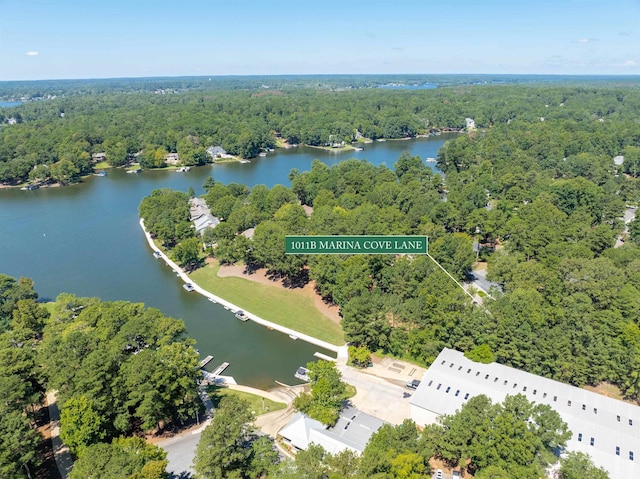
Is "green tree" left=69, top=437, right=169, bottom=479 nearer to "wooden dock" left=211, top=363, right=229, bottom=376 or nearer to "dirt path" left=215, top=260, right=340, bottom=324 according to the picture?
"wooden dock" left=211, top=363, right=229, bottom=376

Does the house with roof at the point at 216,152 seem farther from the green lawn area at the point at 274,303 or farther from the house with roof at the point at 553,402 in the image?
the house with roof at the point at 553,402

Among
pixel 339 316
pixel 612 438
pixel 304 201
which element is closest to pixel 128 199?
pixel 304 201

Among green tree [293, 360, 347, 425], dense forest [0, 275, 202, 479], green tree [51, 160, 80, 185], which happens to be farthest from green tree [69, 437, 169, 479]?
green tree [51, 160, 80, 185]

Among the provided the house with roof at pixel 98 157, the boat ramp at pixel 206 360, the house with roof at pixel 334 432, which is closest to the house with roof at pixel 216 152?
the house with roof at pixel 98 157

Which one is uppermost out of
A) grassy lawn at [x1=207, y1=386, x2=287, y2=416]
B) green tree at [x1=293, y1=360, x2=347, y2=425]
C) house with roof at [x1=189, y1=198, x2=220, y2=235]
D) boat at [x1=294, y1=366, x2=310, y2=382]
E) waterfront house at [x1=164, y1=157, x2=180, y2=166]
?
waterfront house at [x1=164, y1=157, x2=180, y2=166]

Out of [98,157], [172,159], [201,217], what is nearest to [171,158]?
[172,159]

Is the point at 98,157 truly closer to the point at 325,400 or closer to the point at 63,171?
the point at 63,171

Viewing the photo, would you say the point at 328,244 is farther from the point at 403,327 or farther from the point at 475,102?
the point at 475,102
